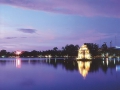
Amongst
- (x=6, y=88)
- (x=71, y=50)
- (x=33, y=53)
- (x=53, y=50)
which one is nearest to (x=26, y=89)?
(x=6, y=88)

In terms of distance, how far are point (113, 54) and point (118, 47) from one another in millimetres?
5727

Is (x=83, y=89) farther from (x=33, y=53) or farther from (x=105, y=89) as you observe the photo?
(x=33, y=53)

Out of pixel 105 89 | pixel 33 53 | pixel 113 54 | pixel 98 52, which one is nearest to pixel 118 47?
pixel 113 54

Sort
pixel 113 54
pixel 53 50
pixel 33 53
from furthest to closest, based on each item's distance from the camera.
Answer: pixel 33 53 → pixel 53 50 → pixel 113 54

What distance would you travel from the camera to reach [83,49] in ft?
211

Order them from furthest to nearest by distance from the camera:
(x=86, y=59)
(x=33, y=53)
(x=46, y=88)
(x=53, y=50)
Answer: (x=33, y=53), (x=53, y=50), (x=86, y=59), (x=46, y=88)

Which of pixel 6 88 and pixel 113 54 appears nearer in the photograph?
pixel 6 88

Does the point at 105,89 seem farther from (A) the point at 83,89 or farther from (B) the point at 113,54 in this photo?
(B) the point at 113,54

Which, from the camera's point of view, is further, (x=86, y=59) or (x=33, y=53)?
(x=33, y=53)

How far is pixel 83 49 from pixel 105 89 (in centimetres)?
5069

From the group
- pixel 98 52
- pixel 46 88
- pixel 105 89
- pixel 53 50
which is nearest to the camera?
pixel 105 89

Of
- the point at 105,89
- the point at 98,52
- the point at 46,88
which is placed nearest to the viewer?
the point at 105,89

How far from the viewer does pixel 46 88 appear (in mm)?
14797

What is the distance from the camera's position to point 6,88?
15.0m
